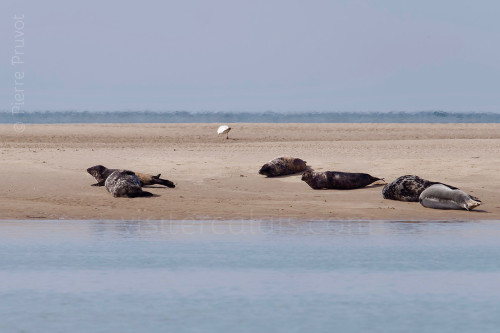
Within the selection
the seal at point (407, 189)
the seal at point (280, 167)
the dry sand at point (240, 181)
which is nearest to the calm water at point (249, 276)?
the dry sand at point (240, 181)

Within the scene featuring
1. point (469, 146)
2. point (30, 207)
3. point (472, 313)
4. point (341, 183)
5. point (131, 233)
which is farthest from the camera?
point (469, 146)

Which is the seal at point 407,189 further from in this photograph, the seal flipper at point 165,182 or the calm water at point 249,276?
the seal flipper at point 165,182

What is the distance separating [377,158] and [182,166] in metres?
5.12

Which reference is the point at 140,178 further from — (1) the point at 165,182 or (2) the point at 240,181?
(2) the point at 240,181

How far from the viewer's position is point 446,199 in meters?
17.6

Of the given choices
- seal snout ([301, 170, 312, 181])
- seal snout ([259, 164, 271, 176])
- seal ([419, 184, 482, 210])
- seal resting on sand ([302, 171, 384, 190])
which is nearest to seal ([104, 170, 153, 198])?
seal snout ([259, 164, 271, 176])

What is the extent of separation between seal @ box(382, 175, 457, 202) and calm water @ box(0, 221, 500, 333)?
2363 mm

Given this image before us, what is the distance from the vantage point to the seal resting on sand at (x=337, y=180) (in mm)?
19953

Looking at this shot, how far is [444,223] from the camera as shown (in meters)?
16.2

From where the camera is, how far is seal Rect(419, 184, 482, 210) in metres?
17.5

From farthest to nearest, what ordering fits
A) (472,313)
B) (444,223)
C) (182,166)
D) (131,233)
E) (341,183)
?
1. (182,166)
2. (341,183)
3. (444,223)
4. (131,233)
5. (472,313)

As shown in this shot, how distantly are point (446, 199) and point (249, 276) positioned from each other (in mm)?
7557

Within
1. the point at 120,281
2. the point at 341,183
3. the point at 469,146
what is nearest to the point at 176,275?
the point at 120,281

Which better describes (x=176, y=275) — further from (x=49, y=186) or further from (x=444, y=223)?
(x=49, y=186)
